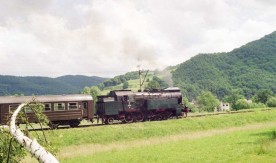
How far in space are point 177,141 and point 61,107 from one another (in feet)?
41.8

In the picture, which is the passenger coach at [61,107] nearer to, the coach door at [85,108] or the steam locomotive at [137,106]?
Answer: the coach door at [85,108]

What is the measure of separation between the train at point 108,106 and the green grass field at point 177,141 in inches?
121

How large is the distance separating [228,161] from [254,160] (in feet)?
4.62

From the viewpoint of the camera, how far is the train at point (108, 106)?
36481 mm

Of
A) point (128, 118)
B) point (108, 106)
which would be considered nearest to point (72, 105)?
point (108, 106)

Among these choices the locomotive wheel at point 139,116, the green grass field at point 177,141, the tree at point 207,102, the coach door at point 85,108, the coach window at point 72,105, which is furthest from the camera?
the tree at point 207,102

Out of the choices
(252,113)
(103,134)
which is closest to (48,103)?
(103,134)

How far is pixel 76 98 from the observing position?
39.1 m

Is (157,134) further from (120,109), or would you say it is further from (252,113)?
(252,113)

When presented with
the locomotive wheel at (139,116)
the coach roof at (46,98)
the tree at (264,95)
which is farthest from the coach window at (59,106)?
the tree at (264,95)

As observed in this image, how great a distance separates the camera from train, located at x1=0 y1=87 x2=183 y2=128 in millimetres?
36481

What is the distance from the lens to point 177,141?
109 feet

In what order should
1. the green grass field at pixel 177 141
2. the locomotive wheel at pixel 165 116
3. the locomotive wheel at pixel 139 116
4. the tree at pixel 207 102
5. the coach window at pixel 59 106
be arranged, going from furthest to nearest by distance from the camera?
1. the tree at pixel 207 102
2. the locomotive wheel at pixel 165 116
3. the locomotive wheel at pixel 139 116
4. the coach window at pixel 59 106
5. the green grass field at pixel 177 141

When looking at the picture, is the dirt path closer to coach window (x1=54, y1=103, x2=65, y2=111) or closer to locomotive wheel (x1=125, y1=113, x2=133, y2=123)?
coach window (x1=54, y1=103, x2=65, y2=111)
